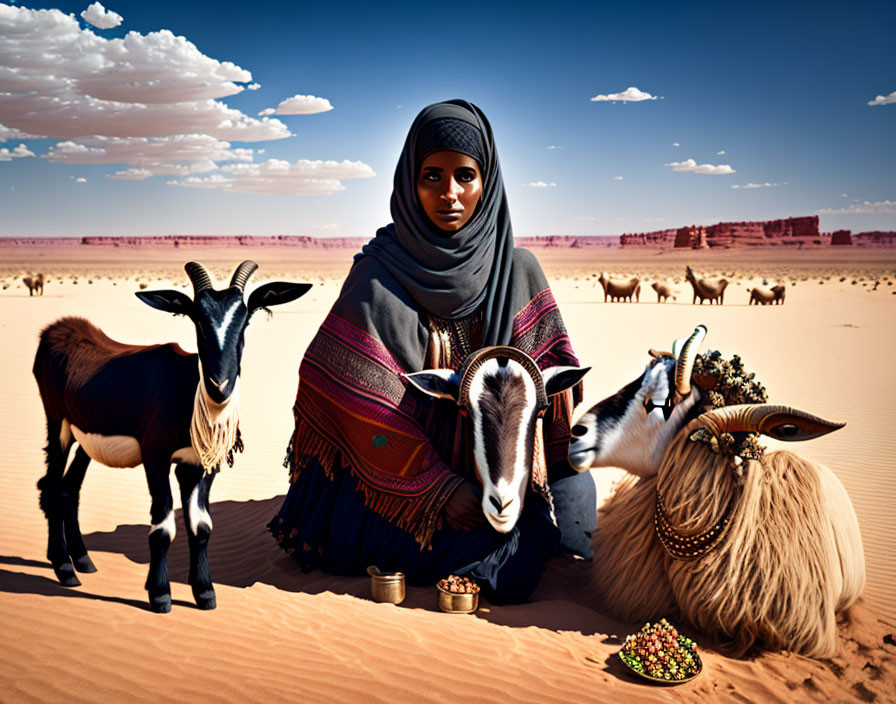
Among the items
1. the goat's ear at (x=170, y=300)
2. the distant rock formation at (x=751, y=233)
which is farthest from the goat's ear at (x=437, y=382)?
the distant rock formation at (x=751, y=233)

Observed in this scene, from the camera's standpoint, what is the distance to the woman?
4.00m

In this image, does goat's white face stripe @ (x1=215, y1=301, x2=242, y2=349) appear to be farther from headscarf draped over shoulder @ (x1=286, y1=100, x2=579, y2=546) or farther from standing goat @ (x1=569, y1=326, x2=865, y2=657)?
standing goat @ (x1=569, y1=326, x2=865, y2=657)

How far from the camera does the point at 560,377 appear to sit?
393 centimetres

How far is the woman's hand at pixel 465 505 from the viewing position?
12.8 ft

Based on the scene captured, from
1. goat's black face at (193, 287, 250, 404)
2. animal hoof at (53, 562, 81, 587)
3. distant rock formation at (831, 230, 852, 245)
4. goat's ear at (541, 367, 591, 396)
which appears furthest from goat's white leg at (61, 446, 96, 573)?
distant rock formation at (831, 230, 852, 245)

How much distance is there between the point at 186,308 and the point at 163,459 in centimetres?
83

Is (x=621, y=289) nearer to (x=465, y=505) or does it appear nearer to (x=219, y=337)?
(x=465, y=505)

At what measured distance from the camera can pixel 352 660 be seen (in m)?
3.46

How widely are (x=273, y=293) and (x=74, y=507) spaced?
Result: 82.5 inches

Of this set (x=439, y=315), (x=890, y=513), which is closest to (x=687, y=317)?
(x=890, y=513)

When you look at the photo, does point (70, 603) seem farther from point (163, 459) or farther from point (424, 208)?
point (424, 208)

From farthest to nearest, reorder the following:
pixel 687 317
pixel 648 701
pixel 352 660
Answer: pixel 687 317
pixel 352 660
pixel 648 701

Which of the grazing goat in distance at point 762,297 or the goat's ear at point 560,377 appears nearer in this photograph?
the goat's ear at point 560,377

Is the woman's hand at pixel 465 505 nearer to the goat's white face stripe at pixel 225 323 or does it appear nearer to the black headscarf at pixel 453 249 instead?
the black headscarf at pixel 453 249
